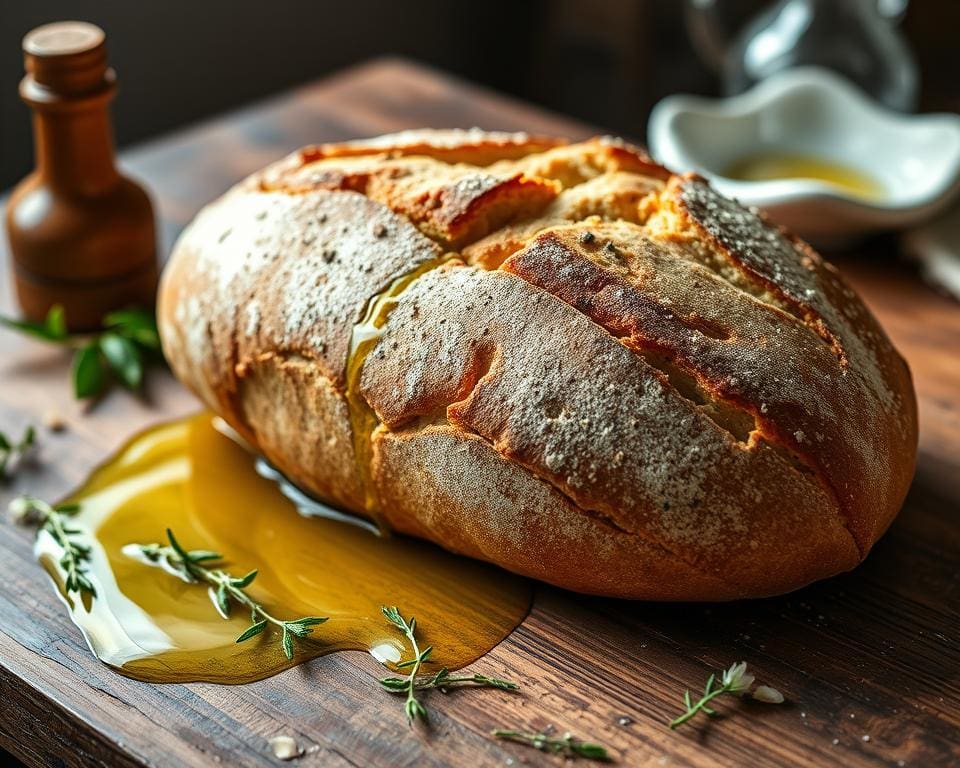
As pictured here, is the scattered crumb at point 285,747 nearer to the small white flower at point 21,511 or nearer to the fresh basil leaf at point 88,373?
the small white flower at point 21,511

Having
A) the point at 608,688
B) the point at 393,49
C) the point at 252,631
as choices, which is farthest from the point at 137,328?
the point at 393,49

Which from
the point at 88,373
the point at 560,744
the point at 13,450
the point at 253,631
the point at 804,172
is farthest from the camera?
the point at 804,172

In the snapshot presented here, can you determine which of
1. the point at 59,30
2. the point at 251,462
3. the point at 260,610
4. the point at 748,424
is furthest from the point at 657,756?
the point at 59,30

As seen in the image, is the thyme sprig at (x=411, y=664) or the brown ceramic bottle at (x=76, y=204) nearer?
the thyme sprig at (x=411, y=664)

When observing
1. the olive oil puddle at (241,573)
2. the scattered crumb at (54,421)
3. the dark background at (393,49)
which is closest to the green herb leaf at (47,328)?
the scattered crumb at (54,421)

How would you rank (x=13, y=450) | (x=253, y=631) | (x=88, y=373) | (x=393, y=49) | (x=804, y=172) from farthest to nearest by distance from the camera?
(x=393, y=49)
(x=804, y=172)
(x=88, y=373)
(x=13, y=450)
(x=253, y=631)

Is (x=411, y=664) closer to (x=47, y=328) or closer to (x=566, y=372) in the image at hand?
(x=566, y=372)
